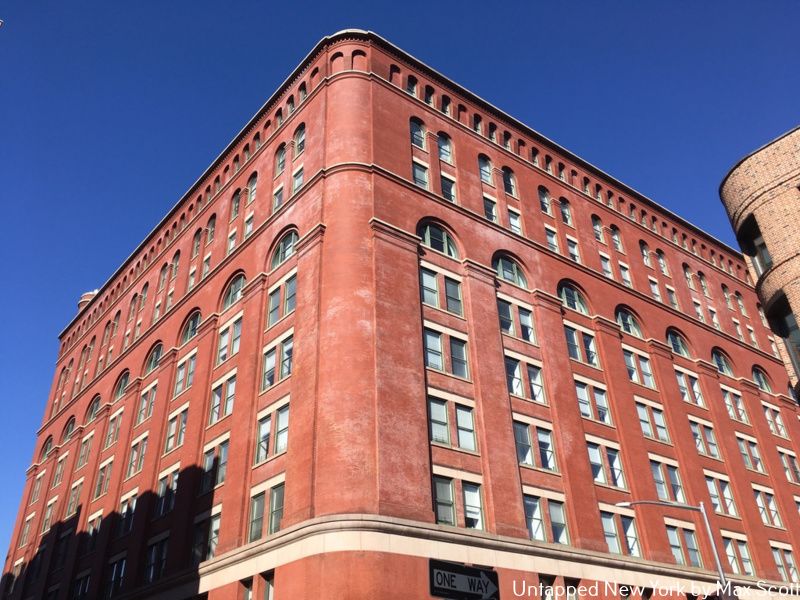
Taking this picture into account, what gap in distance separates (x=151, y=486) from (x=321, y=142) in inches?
862

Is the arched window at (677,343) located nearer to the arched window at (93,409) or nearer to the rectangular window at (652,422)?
the rectangular window at (652,422)

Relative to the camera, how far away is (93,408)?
184 feet

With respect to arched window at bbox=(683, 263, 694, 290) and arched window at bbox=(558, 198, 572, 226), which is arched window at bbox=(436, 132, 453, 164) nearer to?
arched window at bbox=(558, 198, 572, 226)

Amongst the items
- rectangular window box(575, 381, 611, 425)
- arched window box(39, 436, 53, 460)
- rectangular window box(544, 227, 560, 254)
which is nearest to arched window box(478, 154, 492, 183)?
rectangular window box(544, 227, 560, 254)

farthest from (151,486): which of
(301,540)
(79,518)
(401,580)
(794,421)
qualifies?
(794,421)

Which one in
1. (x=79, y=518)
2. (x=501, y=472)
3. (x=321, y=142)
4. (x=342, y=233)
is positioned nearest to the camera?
(x=501, y=472)

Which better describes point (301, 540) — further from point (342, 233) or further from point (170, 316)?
point (170, 316)

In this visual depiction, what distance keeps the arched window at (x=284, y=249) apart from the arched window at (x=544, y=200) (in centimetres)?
1758

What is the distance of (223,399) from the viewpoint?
38.8 metres

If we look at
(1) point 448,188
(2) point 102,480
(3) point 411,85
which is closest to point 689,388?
(1) point 448,188

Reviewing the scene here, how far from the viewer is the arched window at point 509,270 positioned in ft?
135

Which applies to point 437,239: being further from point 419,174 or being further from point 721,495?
point 721,495

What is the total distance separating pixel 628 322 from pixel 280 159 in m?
25.3

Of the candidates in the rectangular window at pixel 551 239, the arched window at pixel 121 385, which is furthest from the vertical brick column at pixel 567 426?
the arched window at pixel 121 385
